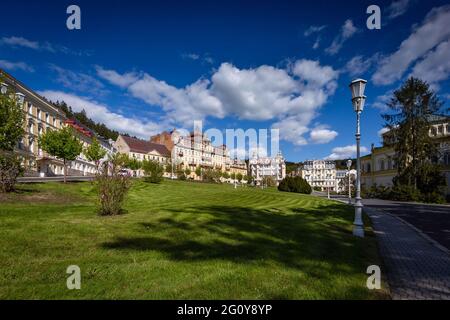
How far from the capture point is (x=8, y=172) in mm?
14602

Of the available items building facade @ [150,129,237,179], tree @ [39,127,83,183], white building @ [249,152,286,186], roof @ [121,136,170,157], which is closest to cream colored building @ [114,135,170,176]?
roof @ [121,136,170,157]

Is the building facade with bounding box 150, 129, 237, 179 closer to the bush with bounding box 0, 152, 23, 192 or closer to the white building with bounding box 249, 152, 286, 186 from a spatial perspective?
the white building with bounding box 249, 152, 286, 186

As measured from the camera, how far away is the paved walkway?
13.9 ft

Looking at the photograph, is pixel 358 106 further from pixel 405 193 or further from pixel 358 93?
pixel 405 193

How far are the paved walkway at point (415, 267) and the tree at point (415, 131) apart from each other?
27.6m

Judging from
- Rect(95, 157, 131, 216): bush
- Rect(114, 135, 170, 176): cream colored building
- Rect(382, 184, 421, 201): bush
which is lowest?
Rect(382, 184, 421, 201): bush

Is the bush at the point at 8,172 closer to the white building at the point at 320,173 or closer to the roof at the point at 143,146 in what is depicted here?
the roof at the point at 143,146

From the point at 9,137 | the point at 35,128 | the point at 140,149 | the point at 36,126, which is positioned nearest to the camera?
the point at 9,137

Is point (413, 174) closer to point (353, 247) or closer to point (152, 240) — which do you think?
point (353, 247)

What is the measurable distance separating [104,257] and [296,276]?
3.78m

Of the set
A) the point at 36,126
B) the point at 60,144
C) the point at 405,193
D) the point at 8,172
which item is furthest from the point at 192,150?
the point at 8,172

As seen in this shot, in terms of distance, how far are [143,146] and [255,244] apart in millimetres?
79466

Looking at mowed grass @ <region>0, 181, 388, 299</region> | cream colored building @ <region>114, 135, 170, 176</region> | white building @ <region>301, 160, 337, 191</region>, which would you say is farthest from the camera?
white building @ <region>301, 160, 337, 191</region>
